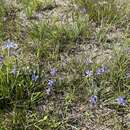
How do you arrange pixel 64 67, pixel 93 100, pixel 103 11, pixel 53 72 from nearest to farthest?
pixel 93 100 → pixel 53 72 → pixel 64 67 → pixel 103 11

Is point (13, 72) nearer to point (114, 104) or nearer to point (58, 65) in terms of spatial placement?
point (58, 65)

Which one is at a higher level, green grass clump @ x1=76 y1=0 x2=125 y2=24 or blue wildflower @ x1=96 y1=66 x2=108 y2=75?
green grass clump @ x1=76 y1=0 x2=125 y2=24

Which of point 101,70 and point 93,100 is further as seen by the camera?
point 101,70

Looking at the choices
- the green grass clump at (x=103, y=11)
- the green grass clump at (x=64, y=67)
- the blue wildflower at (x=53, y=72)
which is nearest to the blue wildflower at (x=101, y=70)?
the green grass clump at (x=64, y=67)

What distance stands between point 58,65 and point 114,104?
74cm

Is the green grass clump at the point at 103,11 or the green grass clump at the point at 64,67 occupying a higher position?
the green grass clump at the point at 103,11

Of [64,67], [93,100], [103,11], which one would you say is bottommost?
[93,100]

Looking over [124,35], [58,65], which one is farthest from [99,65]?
[124,35]

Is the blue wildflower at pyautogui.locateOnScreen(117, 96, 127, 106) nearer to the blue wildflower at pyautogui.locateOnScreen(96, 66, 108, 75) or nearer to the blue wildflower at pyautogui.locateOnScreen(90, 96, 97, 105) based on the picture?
the blue wildflower at pyautogui.locateOnScreen(90, 96, 97, 105)

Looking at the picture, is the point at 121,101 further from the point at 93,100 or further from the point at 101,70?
the point at 101,70

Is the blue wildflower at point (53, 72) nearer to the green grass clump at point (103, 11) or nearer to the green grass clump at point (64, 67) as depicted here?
the green grass clump at point (64, 67)

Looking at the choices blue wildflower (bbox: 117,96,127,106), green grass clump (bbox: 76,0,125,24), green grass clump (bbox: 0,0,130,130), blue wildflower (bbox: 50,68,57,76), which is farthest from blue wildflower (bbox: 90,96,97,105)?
green grass clump (bbox: 76,0,125,24)

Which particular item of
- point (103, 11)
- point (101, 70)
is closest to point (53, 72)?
point (101, 70)

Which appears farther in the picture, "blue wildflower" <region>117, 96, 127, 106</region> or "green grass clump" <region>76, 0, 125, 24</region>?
"green grass clump" <region>76, 0, 125, 24</region>
